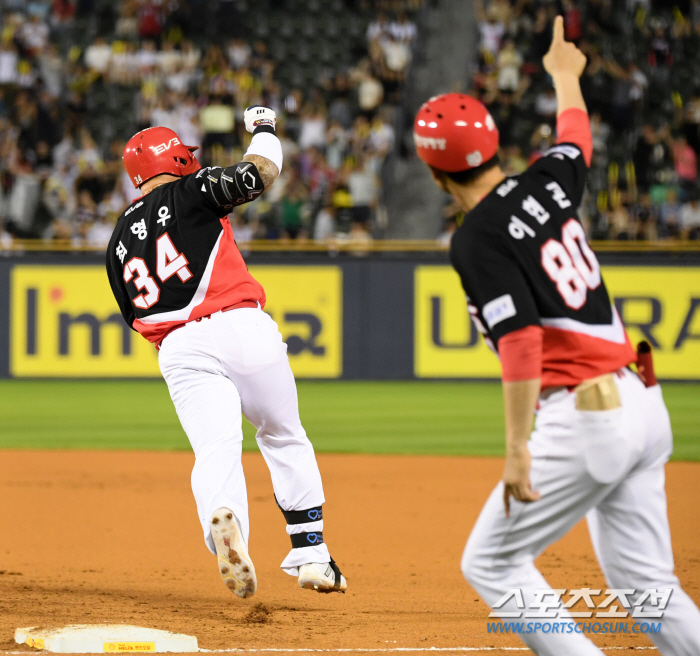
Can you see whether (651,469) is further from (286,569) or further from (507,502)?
(286,569)

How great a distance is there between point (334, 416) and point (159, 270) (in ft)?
25.3

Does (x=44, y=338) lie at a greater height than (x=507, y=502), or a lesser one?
lesser

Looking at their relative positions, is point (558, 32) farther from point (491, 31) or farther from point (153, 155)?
point (491, 31)

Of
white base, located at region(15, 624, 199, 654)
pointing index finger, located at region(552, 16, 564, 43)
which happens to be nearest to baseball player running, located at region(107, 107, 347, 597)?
white base, located at region(15, 624, 199, 654)

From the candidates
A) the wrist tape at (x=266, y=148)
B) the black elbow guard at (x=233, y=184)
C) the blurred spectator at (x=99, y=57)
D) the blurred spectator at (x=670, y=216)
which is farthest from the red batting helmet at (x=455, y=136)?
the blurred spectator at (x=99, y=57)

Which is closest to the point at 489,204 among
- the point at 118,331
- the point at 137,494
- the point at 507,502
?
the point at 507,502

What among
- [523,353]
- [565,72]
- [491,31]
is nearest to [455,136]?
[523,353]

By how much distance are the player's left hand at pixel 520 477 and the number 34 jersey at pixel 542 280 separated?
0.29 metres

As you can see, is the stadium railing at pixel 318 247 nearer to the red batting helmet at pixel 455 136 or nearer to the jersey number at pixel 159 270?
the jersey number at pixel 159 270

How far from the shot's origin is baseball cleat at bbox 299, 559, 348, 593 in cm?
513

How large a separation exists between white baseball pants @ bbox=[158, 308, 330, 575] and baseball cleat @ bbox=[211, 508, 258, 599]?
123mm

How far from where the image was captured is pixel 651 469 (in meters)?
3.44

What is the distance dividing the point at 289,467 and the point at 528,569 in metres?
2.13

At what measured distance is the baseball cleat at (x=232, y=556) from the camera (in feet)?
14.6
